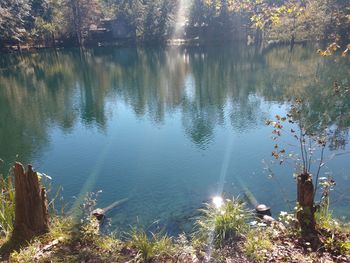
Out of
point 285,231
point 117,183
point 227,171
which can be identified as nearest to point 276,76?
point 227,171

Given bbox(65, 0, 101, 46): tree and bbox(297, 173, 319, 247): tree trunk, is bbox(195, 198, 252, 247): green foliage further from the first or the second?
bbox(65, 0, 101, 46): tree

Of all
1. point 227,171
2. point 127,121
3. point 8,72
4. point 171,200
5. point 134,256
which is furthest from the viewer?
point 8,72

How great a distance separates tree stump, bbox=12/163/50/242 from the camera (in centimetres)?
504

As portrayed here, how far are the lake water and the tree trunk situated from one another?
11.9ft

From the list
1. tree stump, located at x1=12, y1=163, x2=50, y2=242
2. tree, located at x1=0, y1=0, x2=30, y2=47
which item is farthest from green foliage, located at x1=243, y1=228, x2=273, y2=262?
tree, located at x1=0, y1=0, x2=30, y2=47

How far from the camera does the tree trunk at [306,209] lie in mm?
5161

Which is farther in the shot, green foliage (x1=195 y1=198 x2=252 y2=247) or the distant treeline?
the distant treeline

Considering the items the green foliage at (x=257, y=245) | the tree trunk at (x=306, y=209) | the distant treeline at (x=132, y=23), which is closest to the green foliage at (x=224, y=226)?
the green foliage at (x=257, y=245)

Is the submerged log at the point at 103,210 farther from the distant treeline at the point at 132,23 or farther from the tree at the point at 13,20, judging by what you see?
the tree at the point at 13,20

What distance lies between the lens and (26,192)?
5074 mm

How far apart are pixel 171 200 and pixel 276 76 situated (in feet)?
75.7

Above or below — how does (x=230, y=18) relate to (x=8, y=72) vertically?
above

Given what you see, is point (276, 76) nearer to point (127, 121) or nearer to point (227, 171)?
point (127, 121)

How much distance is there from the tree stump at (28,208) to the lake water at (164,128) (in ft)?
13.4
